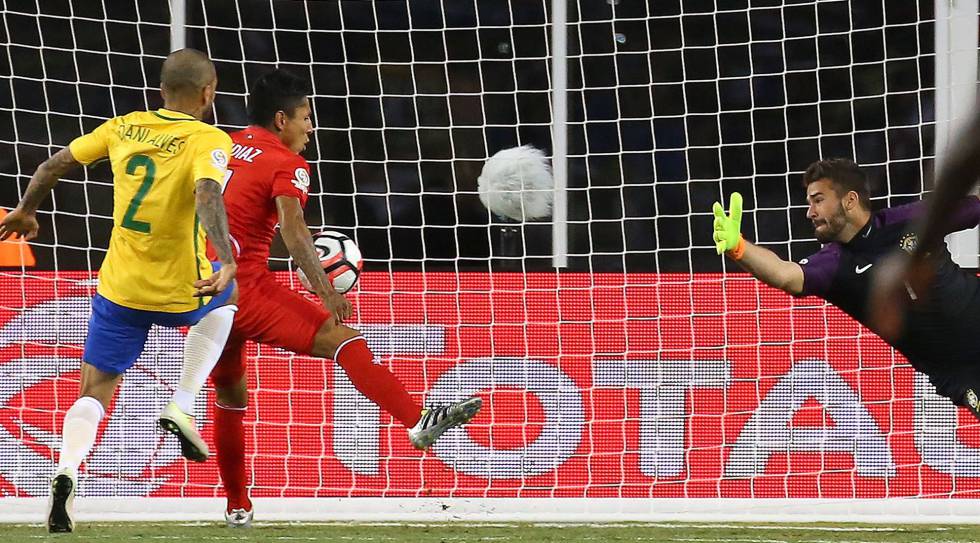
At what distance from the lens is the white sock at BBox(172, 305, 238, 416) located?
6152mm

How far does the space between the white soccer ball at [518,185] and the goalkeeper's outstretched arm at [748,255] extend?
10.5ft

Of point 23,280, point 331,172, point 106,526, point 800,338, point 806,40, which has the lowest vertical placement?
point 106,526

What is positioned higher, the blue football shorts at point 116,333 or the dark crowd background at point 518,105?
the dark crowd background at point 518,105

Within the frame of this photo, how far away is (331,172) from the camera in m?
9.34

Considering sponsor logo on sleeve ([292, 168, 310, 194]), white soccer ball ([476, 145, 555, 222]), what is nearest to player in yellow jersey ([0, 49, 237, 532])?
sponsor logo on sleeve ([292, 168, 310, 194])

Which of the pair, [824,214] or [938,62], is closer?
[824,214]

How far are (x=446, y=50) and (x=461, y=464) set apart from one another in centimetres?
267

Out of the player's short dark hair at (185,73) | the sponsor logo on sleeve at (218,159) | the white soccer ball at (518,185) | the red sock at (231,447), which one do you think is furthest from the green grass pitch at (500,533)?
the white soccer ball at (518,185)

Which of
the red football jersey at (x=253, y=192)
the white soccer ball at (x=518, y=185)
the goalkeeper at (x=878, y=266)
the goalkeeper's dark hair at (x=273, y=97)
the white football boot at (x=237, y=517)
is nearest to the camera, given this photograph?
the goalkeeper at (x=878, y=266)

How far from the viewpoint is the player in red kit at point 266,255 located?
6.36 meters

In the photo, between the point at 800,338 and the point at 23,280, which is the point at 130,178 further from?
the point at 800,338

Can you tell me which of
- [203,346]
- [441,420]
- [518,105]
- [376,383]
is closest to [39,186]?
[203,346]

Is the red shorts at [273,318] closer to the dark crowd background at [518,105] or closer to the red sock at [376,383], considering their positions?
the red sock at [376,383]

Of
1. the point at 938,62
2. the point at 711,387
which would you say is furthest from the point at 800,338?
the point at 938,62
